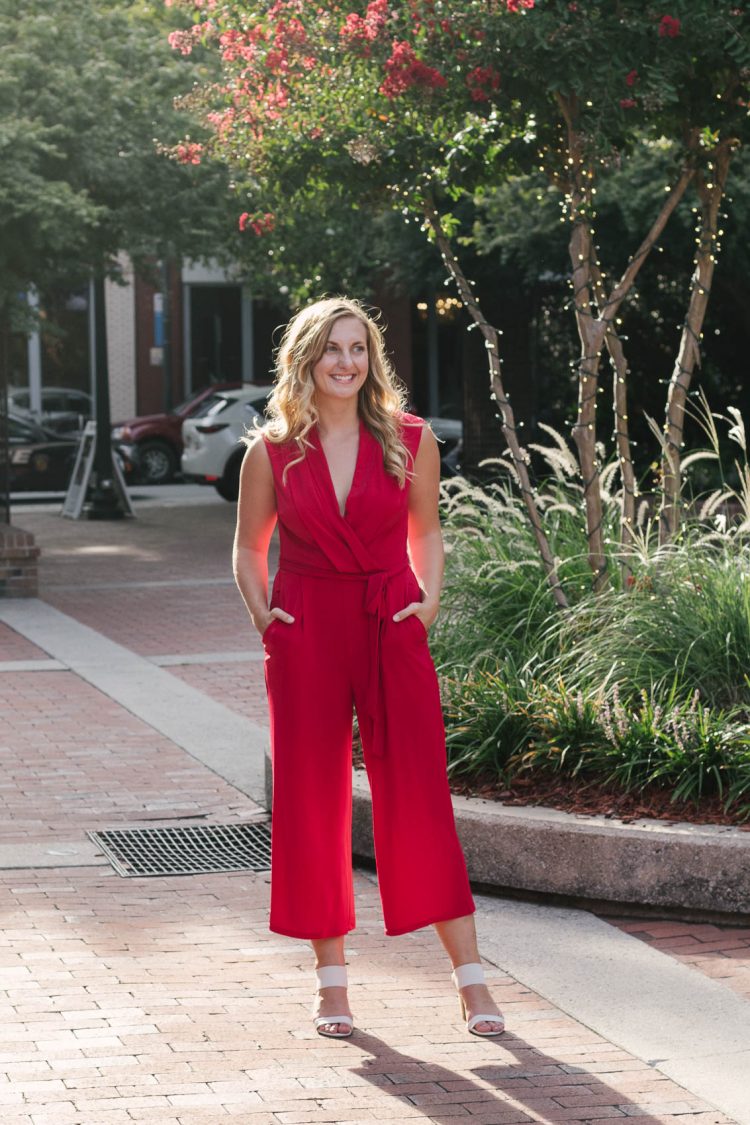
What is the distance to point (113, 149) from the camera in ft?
51.4

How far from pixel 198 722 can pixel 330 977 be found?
4.27 metres

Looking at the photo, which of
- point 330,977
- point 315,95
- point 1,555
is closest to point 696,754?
point 330,977

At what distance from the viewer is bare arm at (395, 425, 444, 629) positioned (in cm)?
461

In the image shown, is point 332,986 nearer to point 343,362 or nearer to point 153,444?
point 343,362

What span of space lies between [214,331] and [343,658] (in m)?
33.0

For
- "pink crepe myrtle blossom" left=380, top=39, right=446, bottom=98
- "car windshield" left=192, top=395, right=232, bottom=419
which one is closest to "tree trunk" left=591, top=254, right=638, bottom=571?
"pink crepe myrtle blossom" left=380, top=39, right=446, bottom=98

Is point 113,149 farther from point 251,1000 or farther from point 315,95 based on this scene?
point 251,1000

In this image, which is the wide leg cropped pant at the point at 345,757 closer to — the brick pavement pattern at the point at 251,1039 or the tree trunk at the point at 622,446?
the brick pavement pattern at the point at 251,1039

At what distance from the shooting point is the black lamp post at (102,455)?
836 inches

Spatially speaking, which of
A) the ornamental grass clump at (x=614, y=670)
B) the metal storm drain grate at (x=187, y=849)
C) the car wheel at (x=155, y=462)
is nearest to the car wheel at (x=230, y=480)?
the car wheel at (x=155, y=462)

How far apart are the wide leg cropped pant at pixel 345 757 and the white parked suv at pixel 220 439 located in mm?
19219

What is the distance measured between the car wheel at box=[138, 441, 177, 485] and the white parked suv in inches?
155

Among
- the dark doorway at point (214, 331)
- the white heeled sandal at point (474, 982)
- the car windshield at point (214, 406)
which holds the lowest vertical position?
the white heeled sandal at point (474, 982)

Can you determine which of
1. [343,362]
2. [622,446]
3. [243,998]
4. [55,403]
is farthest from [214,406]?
[343,362]
